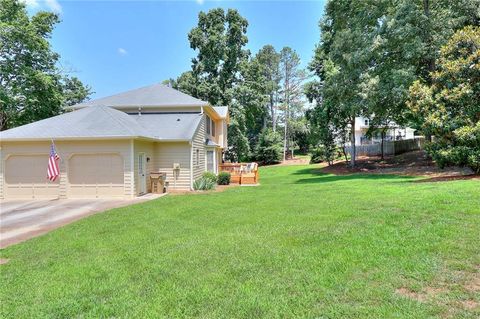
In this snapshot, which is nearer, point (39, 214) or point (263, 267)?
point (263, 267)

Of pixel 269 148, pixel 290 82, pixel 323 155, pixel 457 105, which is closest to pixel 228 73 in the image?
pixel 269 148

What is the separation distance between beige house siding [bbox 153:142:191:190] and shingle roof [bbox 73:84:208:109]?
388cm

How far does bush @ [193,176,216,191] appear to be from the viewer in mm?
16562

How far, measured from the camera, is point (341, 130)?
27.8 meters

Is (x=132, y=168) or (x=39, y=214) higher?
(x=132, y=168)

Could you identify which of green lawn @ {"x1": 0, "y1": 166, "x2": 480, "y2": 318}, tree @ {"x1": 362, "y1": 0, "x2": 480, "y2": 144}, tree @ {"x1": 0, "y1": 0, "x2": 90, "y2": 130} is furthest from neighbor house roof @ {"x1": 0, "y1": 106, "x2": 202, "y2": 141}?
tree @ {"x1": 0, "y1": 0, "x2": 90, "y2": 130}

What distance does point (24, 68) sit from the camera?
81.9 ft

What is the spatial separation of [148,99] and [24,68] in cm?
1223

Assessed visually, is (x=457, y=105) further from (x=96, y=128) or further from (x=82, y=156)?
(x=82, y=156)

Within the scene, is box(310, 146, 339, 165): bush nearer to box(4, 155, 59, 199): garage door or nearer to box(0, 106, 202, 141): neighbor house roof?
Result: box(0, 106, 202, 141): neighbor house roof

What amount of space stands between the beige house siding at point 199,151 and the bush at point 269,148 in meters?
20.6

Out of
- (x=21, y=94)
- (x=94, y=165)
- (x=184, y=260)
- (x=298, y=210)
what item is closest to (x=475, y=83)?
(x=298, y=210)

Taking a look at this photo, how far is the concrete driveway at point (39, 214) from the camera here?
814 centimetres

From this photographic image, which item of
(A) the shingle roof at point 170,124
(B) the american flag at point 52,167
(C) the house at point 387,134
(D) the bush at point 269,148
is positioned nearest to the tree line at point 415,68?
(A) the shingle roof at point 170,124
